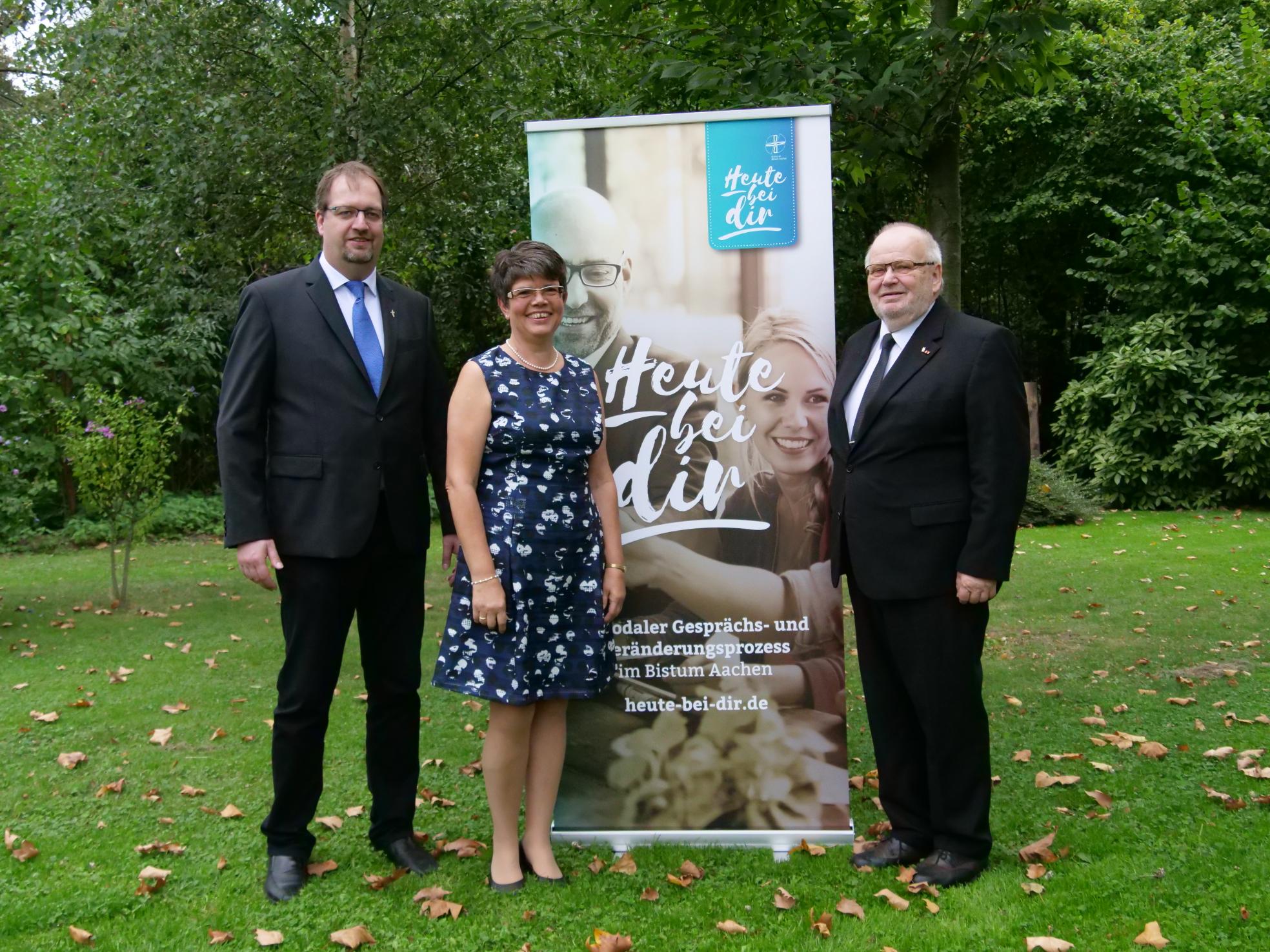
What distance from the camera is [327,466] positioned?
3.22m

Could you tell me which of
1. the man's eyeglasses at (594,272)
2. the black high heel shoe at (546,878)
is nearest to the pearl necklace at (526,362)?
the man's eyeglasses at (594,272)

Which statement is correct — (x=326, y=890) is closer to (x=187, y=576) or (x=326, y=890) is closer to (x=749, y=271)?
(x=749, y=271)

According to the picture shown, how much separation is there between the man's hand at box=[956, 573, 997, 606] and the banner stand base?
3.34 ft

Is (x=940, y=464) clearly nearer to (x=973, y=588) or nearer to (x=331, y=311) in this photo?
(x=973, y=588)

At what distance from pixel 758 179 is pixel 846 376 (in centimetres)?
71

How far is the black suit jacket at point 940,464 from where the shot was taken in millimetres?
3102

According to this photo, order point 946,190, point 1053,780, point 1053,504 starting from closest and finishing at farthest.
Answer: point 1053,780
point 946,190
point 1053,504

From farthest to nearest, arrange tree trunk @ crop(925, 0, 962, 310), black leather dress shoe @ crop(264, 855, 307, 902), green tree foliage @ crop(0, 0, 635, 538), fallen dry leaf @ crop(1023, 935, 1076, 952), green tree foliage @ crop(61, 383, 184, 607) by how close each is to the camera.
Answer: green tree foliage @ crop(61, 383, 184, 607) → green tree foliage @ crop(0, 0, 635, 538) → tree trunk @ crop(925, 0, 962, 310) → black leather dress shoe @ crop(264, 855, 307, 902) → fallen dry leaf @ crop(1023, 935, 1076, 952)

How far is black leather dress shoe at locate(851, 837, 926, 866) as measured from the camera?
3490 mm

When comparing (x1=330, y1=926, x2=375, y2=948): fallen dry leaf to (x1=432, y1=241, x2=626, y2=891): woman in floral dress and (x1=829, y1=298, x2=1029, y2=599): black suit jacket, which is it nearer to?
(x1=432, y1=241, x2=626, y2=891): woman in floral dress

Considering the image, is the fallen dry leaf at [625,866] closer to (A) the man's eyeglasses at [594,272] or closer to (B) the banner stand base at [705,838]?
(B) the banner stand base at [705,838]

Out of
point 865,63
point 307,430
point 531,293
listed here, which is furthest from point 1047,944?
point 865,63

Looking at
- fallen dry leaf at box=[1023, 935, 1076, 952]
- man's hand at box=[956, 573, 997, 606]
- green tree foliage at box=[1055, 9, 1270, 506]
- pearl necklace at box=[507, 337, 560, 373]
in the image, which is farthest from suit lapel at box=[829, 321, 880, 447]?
green tree foliage at box=[1055, 9, 1270, 506]

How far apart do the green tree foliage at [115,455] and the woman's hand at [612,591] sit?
6126 mm
